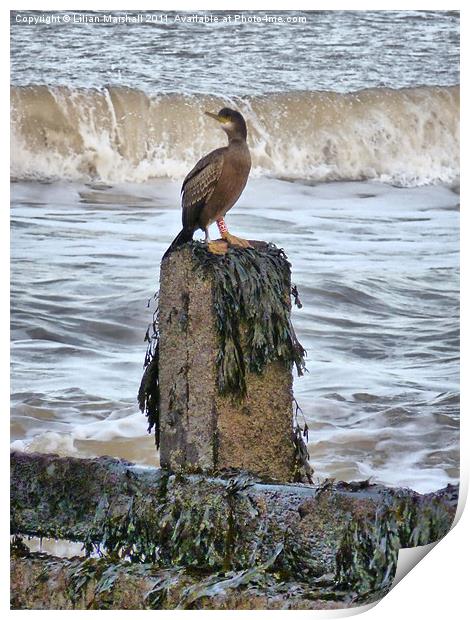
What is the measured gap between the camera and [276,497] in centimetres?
496

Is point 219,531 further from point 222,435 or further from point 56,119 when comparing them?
point 56,119

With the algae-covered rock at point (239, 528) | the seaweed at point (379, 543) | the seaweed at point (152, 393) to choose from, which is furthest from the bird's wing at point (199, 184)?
the seaweed at point (379, 543)

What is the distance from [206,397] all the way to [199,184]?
2.67 ft

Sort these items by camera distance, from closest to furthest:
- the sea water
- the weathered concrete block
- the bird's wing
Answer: the weathered concrete block
the bird's wing
the sea water

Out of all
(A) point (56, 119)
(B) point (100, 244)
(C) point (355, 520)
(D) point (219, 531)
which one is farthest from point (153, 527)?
(A) point (56, 119)

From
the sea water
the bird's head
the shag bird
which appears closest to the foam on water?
the sea water

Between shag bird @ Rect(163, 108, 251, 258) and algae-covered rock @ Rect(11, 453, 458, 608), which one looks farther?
shag bird @ Rect(163, 108, 251, 258)

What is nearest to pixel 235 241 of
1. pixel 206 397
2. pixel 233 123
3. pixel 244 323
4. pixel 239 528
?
pixel 244 323

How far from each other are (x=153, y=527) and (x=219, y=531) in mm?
271

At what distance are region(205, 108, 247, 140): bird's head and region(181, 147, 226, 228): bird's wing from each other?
0.08m

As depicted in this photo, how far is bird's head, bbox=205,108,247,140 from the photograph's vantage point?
17.3 feet

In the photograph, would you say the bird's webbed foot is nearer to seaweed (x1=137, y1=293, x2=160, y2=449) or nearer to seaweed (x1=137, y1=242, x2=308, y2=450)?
seaweed (x1=137, y1=242, x2=308, y2=450)

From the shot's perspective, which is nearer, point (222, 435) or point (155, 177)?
point (222, 435)

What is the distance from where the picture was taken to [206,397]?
5.11 metres
